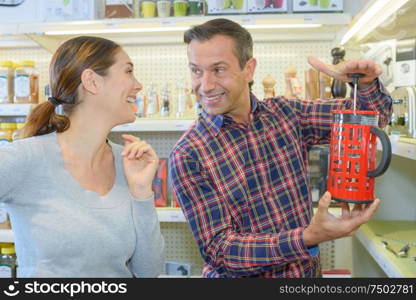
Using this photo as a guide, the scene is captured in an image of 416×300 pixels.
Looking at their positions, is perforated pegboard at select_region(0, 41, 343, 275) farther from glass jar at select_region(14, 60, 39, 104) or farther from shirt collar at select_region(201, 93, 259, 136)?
shirt collar at select_region(201, 93, 259, 136)

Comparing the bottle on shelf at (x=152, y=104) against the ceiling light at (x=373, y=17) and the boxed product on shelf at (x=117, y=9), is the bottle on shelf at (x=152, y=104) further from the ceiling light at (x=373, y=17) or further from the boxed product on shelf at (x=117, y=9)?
the ceiling light at (x=373, y=17)

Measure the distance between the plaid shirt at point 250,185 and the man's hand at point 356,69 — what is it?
4cm

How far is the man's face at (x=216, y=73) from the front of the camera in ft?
4.46

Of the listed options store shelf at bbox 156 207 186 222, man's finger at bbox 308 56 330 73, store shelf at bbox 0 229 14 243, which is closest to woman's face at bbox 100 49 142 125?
man's finger at bbox 308 56 330 73

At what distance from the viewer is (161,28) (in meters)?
2.17

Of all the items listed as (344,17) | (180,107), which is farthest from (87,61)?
(344,17)

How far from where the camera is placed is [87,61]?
1.35 metres

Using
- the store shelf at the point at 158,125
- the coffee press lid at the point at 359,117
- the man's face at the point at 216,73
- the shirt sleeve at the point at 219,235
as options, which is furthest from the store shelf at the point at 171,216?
the coffee press lid at the point at 359,117

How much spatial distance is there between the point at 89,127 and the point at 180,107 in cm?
107

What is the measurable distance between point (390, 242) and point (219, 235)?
0.86m

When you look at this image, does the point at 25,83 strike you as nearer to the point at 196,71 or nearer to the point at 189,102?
the point at 189,102

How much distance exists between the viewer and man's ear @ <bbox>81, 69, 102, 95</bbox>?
1348mm

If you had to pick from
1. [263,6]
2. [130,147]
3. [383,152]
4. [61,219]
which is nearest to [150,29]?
[263,6]

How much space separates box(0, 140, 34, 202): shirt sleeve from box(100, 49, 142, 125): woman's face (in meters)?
0.28
